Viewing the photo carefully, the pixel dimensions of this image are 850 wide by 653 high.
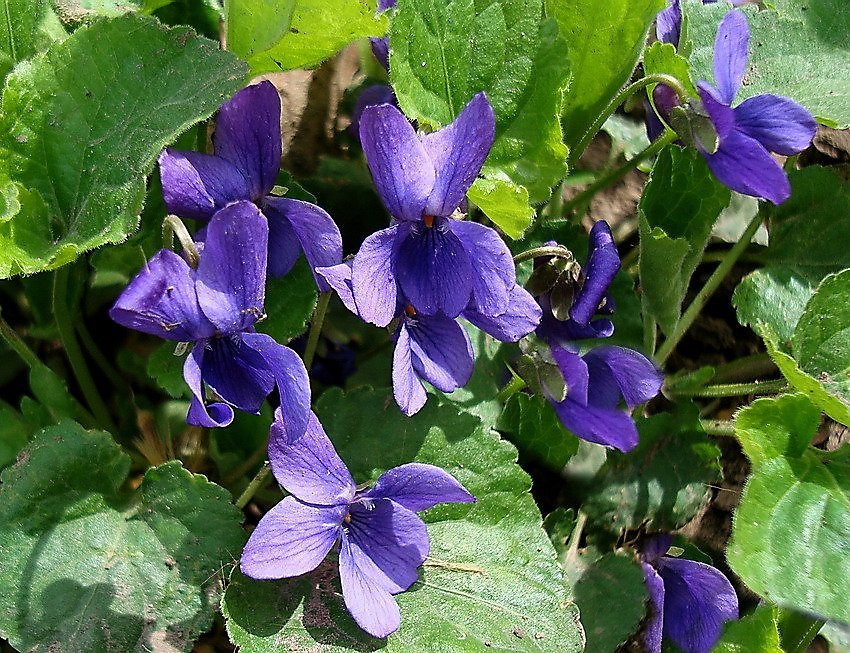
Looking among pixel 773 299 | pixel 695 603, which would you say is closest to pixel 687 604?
pixel 695 603

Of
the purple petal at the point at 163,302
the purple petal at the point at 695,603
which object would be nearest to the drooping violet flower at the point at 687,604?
the purple petal at the point at 695,603

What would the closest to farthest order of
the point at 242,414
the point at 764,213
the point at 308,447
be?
the point at 308,447, the point at 242,414, the point at 764,213

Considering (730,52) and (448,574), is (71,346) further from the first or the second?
(730,52)

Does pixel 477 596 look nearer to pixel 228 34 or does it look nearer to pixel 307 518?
pixel 307 518

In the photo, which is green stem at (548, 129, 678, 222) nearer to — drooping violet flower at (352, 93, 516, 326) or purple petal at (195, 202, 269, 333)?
drooping violet flower at (352, 93, 516, 326)

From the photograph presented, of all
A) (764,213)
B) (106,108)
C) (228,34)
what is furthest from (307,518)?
(764,213)

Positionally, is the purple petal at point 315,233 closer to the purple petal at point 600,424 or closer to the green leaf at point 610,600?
the purple petal at point 600,424

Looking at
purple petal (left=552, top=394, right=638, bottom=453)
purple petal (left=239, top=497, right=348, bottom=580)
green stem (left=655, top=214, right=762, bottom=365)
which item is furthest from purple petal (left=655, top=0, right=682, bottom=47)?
purple petal (left=239, top=497, right=348, bottom=580)
